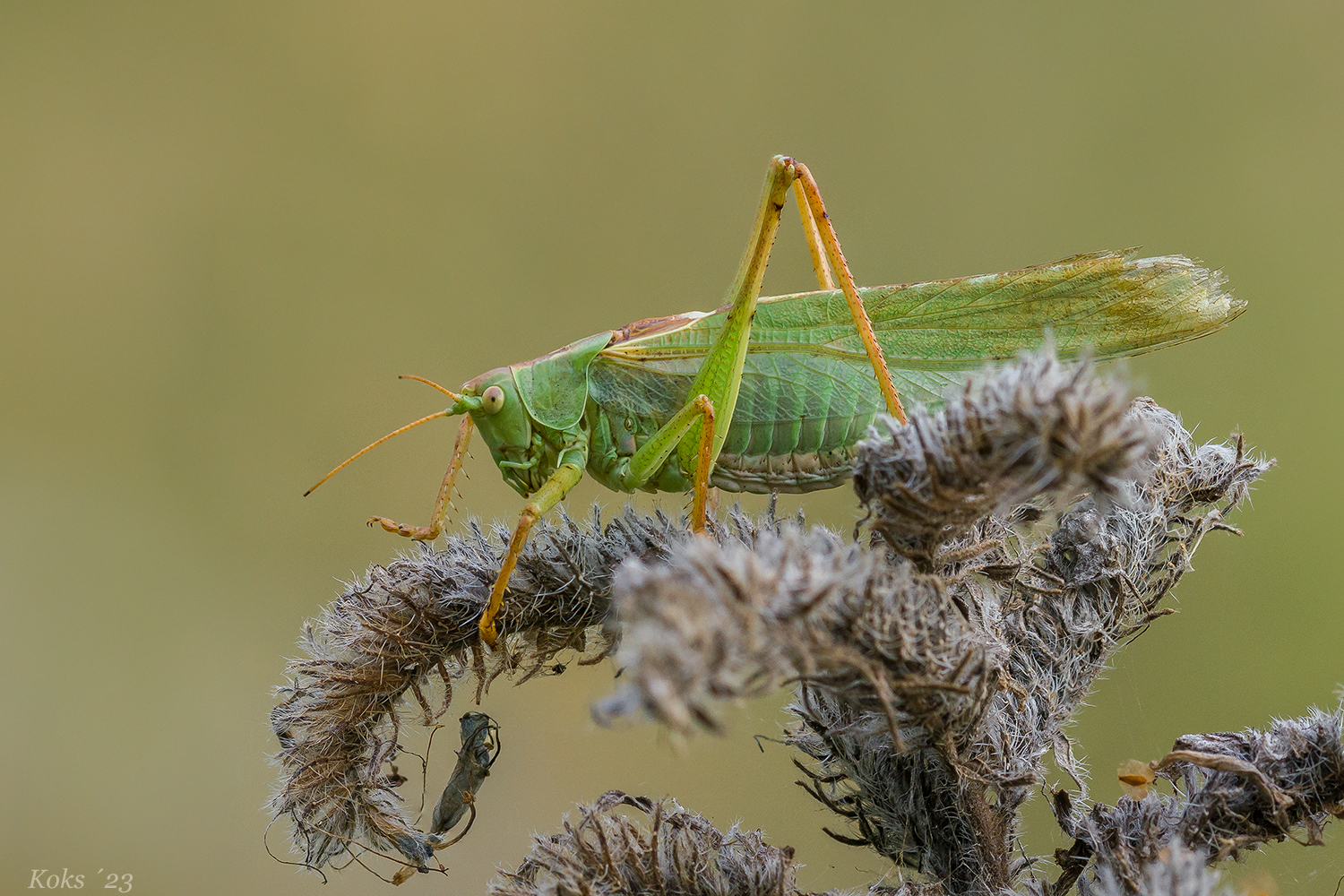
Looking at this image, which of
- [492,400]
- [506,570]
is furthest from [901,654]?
[492,400]

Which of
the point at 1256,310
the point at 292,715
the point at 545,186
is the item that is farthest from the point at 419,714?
the point at 1256,310

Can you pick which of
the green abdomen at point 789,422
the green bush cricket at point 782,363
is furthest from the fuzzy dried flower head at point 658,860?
the green abdomen at point 789,422

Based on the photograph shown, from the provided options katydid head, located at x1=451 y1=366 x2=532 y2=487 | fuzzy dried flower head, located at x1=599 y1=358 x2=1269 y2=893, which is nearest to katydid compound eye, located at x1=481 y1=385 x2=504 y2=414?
katydid head, located at x1=451 y1=366 x2=532 y2=487

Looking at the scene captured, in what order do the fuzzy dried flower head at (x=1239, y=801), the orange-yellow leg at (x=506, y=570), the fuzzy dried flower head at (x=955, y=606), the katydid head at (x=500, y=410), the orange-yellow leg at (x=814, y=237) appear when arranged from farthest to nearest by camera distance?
1. the katydid head at (x=500, y=410)
2. the orange-yellow leg at (x=814, y=237)
3. the orange-yellow leg at (x=506, y=570)
4. the fuzzy dried flower head at (x=1239, y=801)
5. the fuzzy dried flower head at (x=955, y=606)

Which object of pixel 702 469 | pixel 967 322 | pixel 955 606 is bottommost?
pixel 955 606

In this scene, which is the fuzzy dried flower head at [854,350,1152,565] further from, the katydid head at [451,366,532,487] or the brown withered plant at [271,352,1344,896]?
the katydid head at [451,366,532,487]

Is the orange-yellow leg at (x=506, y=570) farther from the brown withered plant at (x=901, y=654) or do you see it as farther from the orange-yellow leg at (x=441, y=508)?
the orange-yellow leg at (x=441, y=508)

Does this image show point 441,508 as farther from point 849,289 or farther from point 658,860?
point 658,860

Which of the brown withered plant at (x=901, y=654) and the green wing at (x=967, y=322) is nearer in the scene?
the brown withered plant at (x=901, y=654)
